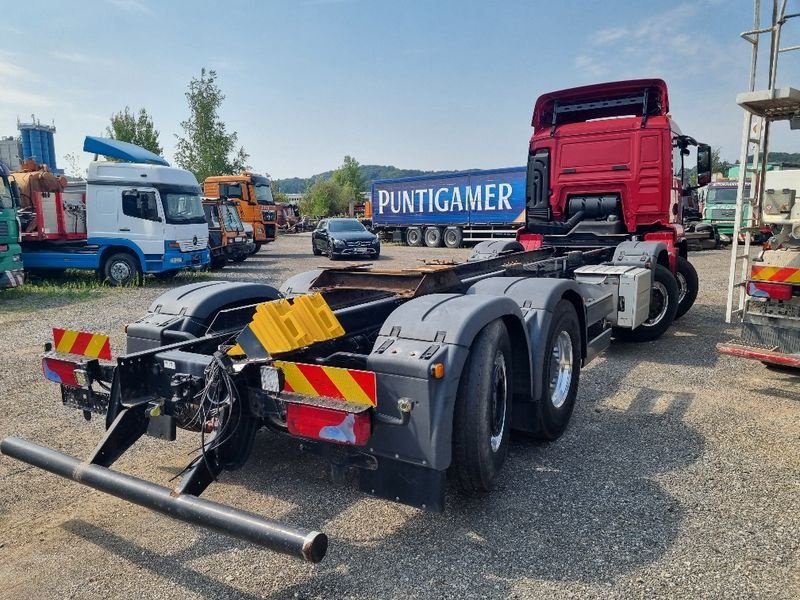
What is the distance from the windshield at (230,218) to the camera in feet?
64.6

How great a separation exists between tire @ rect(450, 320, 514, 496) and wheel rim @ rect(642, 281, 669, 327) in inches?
203

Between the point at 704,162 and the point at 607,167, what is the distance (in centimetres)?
169

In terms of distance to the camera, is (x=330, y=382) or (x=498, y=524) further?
(x=498, y=524)

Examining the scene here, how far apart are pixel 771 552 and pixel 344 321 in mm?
2634

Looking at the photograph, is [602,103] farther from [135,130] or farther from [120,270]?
[135,130]

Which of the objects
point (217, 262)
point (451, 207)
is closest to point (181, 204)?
point (217, 262)

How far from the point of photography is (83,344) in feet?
11.7

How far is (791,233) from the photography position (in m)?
5.99

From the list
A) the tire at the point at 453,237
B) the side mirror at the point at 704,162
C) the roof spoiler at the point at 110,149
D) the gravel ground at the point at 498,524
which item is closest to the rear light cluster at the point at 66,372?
the gravel ground at the point at 498,524

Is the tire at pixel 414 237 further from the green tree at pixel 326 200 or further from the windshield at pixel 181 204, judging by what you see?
the green tree at pixel 326 200

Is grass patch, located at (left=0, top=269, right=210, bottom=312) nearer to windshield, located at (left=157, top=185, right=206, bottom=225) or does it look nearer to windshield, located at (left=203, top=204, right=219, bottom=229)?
windshield, located at (left=157, top=185, right=206, bottom=225)

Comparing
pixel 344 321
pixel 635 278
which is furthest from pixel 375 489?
pixel 635 278

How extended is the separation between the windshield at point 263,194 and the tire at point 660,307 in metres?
20.3

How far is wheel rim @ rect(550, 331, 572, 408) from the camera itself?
14.8ft
